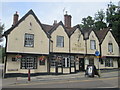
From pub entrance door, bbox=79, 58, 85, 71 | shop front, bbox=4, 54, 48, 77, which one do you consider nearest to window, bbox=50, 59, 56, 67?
shop front, bbox=4, 54, 48, 77

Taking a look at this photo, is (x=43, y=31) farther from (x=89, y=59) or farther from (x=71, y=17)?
(x=89, y=59)

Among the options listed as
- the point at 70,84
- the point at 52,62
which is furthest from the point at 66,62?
the point at 70,84

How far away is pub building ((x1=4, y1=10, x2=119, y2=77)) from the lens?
61.2 feet

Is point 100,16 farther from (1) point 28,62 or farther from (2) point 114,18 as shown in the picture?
(1) point 28,62

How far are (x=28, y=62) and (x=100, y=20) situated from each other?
100ft

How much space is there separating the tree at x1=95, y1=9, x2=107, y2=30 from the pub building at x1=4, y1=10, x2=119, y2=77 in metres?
16.2

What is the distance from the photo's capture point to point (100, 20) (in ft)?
143

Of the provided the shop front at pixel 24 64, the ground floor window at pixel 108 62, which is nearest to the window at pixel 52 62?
the shop front at pixel 24 64

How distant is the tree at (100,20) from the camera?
41219 millimetres

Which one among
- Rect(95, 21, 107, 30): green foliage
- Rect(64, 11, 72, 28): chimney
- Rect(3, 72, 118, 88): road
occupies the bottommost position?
Rect(3, 72, 118, 88): road

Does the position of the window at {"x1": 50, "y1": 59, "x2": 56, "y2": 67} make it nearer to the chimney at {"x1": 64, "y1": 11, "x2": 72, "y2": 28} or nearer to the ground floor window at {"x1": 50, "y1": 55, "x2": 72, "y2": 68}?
the ground floor window at {"x1": 50, "y1": 55, "x2": 72, "y2": 68}

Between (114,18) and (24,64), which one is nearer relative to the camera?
(24,64)

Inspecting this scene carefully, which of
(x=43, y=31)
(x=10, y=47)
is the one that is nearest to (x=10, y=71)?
(x=10, y=47)

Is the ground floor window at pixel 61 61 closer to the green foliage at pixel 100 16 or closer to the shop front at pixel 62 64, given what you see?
the shop front at pixel 62 64
